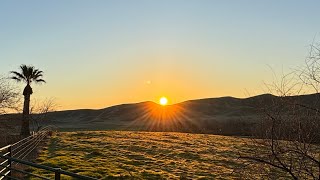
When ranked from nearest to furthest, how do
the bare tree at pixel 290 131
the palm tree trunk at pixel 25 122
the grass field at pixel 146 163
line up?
1. the bare tree at pixel 290 131
2. the grass field at pixel 146 163
3. the palm tree trunk at pixel 25 122

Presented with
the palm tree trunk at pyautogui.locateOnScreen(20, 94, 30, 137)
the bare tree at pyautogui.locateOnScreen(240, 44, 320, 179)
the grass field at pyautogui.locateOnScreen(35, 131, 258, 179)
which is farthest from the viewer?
the palm tree trunk at pyautogui.locateOnScreen(20, 94, 30, 137)

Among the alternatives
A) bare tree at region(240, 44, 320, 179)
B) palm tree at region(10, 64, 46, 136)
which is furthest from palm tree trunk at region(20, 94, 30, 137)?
bare tree at region(240, 44, 320, 179)

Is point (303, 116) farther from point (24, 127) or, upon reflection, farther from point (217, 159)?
point (24, 127)

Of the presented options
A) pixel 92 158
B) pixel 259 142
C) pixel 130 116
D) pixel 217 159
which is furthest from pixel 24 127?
pixel 130 116

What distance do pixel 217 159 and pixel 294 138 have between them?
22.6 m

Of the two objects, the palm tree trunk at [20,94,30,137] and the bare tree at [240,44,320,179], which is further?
the palm tree trunk at [20,94,30,137]

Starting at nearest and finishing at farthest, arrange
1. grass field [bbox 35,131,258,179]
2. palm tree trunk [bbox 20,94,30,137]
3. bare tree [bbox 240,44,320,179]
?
bare tree [bbox 240,44,320,179], grass field [bbox 35,131,258,179], palm tree trunk [bbox 20,94,30,137]

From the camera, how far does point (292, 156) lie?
1002 cm

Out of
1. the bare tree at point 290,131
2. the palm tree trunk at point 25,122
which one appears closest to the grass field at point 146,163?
the bare tree at point 290,131

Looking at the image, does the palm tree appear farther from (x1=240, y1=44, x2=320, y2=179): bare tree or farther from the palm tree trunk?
(x1=240, y1=44, x2=320, y2=179): bare tree

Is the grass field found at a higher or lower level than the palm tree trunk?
lower

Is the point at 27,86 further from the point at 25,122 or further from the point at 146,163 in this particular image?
the point at 146,163

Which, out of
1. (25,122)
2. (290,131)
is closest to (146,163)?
(290,131)

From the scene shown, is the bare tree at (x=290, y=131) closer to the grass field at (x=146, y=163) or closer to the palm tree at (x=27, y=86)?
the grass field at (x=146, y=163)
